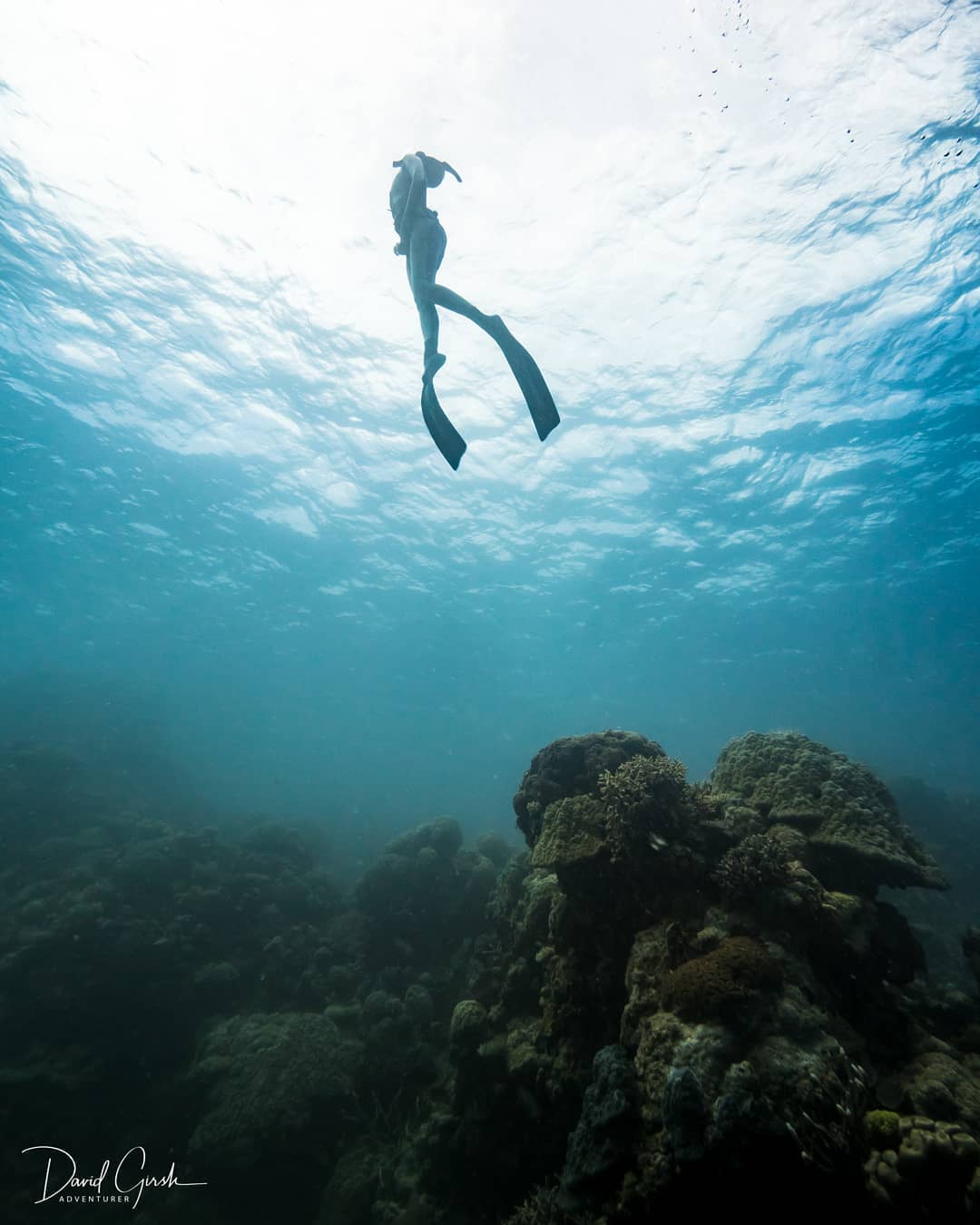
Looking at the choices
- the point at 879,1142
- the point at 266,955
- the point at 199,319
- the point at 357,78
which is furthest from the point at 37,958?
the point at 357,78

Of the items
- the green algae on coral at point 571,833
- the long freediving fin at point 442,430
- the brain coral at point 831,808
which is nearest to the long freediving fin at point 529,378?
the long freediving fin at point 442,430

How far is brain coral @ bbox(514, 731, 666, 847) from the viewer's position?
25.8 ft

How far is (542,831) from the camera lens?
692 centimetres

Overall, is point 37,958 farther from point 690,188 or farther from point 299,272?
point 690,188

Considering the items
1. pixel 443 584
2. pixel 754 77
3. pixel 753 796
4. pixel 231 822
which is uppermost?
→ pixel 754 77

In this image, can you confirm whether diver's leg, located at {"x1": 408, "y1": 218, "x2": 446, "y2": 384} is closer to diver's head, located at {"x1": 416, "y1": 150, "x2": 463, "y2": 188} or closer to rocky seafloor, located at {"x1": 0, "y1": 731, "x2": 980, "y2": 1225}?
diver's head, located at {"x1": 416, "y1": 150, "x2": 463, "y2": 188}

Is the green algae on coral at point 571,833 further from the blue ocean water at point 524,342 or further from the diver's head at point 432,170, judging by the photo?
the blue ocean water at point 524,342

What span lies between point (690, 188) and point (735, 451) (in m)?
10.4

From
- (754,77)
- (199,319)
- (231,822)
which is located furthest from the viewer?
(231,822)

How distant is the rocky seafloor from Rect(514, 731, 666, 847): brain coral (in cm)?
5

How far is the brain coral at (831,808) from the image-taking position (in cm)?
599

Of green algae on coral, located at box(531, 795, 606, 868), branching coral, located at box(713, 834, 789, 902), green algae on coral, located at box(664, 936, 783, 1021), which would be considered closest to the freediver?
green algae on coral, located at box(531, 795, 606, 868)

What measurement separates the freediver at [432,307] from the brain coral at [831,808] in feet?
19.6

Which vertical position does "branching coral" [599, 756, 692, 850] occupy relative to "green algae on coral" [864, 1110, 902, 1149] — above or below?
above
